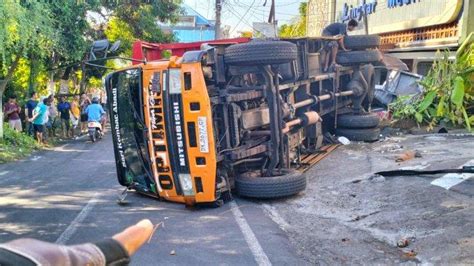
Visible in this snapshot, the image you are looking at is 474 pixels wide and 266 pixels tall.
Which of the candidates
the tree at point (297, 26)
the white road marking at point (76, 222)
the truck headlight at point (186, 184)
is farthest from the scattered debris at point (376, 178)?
the tree at point (297, 26)

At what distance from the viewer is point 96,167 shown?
10602mm

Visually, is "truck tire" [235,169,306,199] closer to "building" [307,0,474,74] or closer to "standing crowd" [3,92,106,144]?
"building" [307,0,474,74]

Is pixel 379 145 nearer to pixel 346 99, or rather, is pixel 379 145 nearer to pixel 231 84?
pixel 346 99

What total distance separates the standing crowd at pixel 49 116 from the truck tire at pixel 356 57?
9124 millimetres

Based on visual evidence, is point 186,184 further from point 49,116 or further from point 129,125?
point 49,116

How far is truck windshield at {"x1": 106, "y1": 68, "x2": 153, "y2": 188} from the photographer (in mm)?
6957

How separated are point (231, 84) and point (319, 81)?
3033 mm

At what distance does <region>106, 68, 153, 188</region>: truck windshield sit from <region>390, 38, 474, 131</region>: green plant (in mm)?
4195

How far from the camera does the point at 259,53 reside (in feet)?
21.6

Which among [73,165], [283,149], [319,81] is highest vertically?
[319,81]

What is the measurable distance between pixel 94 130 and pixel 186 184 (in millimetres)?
10302

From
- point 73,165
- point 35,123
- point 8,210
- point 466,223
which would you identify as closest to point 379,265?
point 466,223

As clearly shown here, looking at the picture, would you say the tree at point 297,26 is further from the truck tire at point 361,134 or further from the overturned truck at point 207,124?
the overturned truck at point 207,124

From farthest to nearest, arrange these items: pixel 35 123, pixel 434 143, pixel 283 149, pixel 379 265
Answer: pixel 35 123 → pixel 434 143 → pixel 283 149 → pixel 379 265
